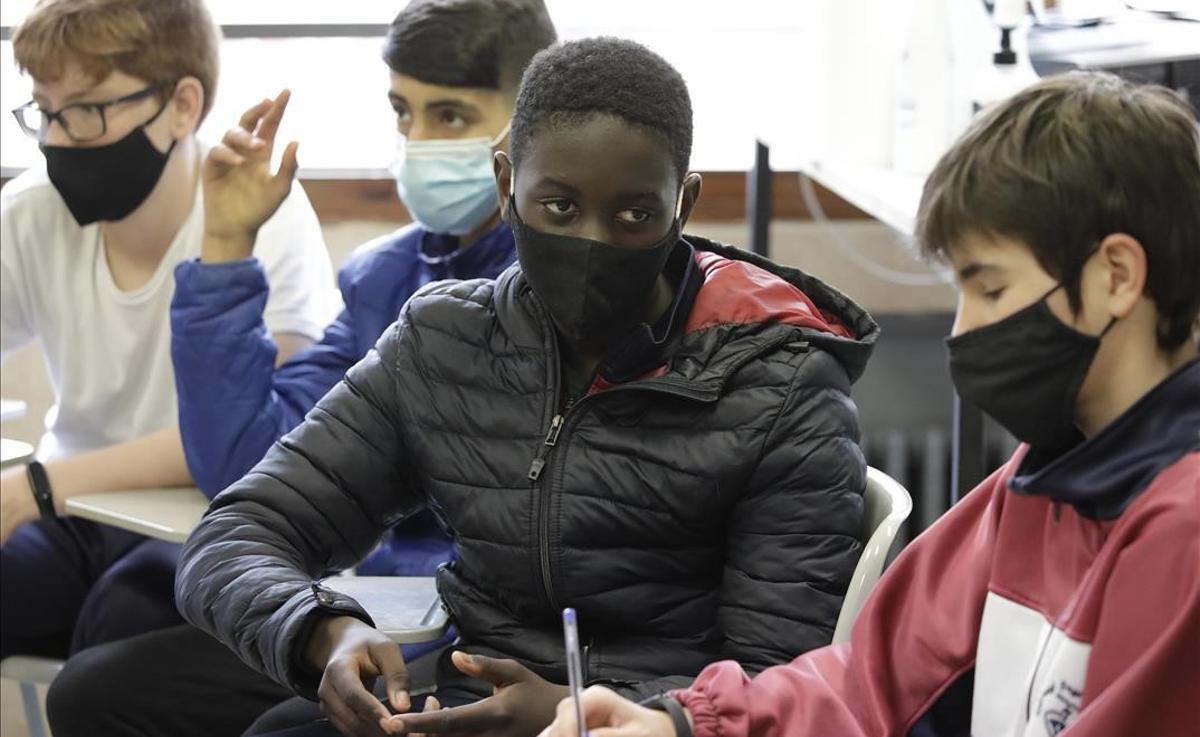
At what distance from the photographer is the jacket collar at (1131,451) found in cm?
109

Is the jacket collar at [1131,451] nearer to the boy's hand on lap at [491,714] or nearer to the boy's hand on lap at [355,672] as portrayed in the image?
the boy's hand on lap at [491,714]

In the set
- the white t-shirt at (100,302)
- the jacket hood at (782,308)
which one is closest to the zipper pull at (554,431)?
the jacket hood at (782,308)

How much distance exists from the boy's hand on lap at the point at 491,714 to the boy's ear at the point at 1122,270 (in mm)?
558

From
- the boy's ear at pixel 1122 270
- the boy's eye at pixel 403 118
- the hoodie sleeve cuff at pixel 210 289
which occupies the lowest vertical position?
the hoodie sleeve cuff at pixel 210 289

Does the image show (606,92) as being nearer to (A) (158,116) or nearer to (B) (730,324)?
(B) (730,324)

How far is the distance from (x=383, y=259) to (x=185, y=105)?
520 millimetres

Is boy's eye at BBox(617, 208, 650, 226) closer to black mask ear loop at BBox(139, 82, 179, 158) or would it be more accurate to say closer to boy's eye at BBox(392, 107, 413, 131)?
boy's eye at BBox(392, 107, 413, 131)

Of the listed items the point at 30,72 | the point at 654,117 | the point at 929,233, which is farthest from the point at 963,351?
the point at 30,72

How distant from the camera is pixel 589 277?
1.47 meters

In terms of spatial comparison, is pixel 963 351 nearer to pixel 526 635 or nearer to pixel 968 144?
pixel 968 144

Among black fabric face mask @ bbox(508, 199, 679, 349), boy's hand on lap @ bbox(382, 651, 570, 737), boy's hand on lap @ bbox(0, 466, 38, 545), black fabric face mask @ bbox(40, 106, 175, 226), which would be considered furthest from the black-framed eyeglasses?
boy's hand on lap @ bbox(382, 651, 570, 737)

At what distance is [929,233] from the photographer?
119cm

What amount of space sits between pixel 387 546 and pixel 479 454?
496 millimetres

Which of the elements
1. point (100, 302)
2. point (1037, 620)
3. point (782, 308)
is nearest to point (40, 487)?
point (100, 302)
